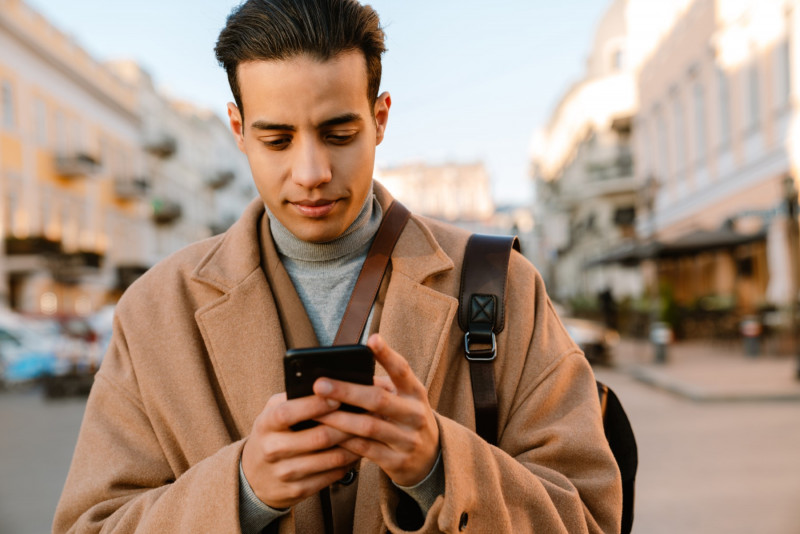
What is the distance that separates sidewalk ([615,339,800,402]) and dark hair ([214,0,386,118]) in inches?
440

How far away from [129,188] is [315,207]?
1602 inches

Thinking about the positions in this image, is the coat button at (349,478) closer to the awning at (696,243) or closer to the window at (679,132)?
the awning at (696,243)

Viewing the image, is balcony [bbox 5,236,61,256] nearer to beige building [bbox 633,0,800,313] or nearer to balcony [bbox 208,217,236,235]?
beige building [bbox 633,0,800,313]

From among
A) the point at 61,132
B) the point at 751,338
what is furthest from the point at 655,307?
the point at 61,132

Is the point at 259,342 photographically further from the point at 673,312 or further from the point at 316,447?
the point at 673,312

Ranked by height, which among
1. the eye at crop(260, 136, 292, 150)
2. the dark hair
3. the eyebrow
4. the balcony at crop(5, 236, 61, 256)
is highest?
the balcony at crop(5, 236, 61, 256)

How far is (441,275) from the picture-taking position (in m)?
2.04

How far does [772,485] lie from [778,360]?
10632mm

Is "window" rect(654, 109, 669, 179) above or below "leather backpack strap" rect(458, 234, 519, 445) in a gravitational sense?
above

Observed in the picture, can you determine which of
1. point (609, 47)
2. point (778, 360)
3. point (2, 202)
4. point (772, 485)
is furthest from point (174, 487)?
point (609, 47)

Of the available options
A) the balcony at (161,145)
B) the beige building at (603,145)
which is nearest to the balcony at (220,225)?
the balcony at (161,145)

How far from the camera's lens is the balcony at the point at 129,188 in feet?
131

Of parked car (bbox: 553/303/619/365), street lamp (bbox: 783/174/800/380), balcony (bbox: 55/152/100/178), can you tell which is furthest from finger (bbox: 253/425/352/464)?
balcony (bbox: 55/152/100/178)

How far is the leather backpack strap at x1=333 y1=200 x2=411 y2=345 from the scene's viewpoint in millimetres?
1917
